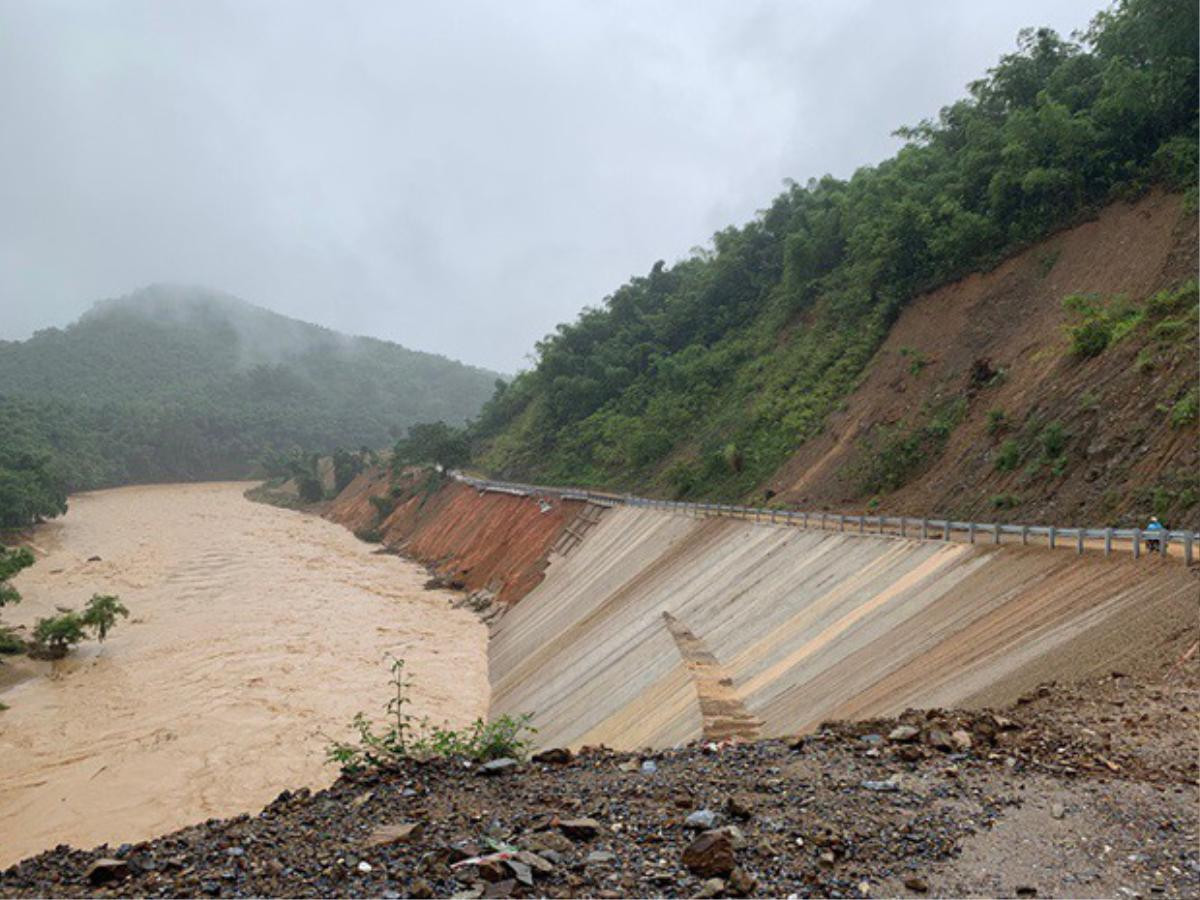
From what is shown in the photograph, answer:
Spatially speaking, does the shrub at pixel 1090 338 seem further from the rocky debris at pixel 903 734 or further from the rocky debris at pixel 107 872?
the rocky debris at pixel 107 872

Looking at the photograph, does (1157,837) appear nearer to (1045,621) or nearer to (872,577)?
(1045,621)

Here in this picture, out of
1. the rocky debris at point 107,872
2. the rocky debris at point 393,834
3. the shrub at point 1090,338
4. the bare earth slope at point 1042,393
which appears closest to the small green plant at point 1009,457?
the bare earth slope at point 1042,393

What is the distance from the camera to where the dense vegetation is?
107ft

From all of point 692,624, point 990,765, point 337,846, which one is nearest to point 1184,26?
point 692,624

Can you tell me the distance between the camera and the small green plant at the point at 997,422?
26.7 m

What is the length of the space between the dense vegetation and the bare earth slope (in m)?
1.43

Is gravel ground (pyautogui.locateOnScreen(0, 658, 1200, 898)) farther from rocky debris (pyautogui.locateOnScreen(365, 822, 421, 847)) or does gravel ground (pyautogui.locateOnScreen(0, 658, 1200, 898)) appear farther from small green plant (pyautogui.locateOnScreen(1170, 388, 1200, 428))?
small green plant (pyautogui.locateOnScreen(1170, 388, 1200, 428))

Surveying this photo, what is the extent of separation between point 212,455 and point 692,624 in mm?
139792

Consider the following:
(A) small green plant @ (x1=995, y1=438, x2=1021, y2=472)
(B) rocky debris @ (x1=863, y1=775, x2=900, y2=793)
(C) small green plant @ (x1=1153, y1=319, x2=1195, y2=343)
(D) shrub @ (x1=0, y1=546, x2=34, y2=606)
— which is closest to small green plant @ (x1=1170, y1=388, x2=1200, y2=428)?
(C) small green plant @ (x1=1153, y1=319, x2=1195, y2=343)

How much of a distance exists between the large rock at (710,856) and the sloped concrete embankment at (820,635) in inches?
257

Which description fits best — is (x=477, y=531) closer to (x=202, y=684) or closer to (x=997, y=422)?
(x=202, y=684)

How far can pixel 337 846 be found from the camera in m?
6.71

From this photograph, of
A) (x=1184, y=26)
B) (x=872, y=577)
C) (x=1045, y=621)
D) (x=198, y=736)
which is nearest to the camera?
(x=1045, y=621)

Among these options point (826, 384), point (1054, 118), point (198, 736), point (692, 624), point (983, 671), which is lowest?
point (198, 736)
